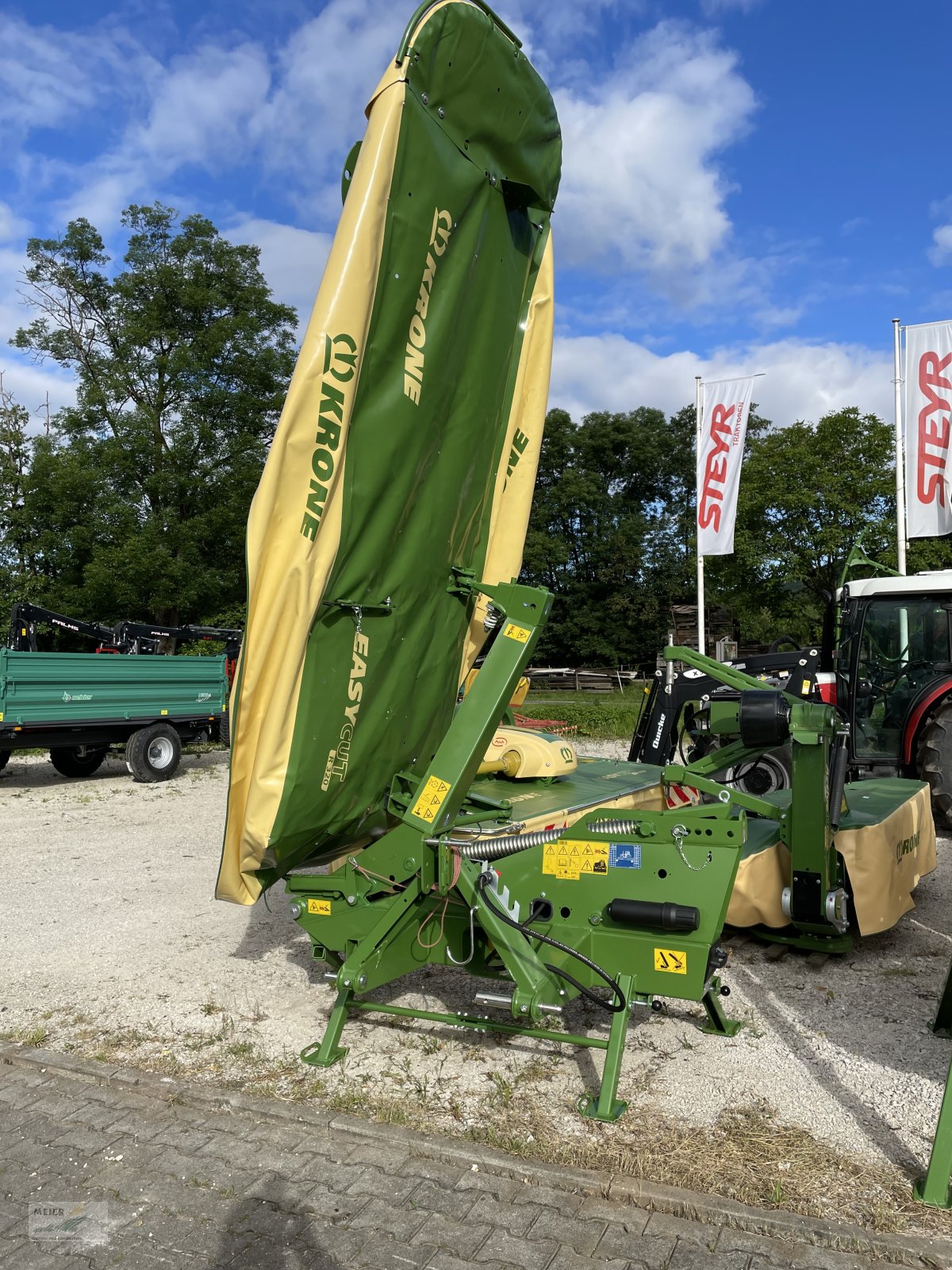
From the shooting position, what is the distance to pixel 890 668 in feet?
28.7

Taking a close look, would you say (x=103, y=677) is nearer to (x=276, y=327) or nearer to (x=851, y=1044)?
(x=851, y=1044)

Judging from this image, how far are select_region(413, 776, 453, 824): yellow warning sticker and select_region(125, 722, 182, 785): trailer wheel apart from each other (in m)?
9.67

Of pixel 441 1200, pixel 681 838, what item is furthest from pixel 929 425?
pixel 441 1200

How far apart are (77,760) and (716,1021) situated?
36.6 feet

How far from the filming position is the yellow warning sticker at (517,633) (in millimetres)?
3791

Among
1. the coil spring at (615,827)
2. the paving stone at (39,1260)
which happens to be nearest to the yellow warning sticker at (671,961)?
the coil spring at (615,827)

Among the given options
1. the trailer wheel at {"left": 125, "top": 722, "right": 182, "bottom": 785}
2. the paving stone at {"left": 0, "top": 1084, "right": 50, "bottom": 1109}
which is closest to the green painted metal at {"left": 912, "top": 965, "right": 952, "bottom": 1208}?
the paving stone at {"left": 0, "top": 1084, "right": 50, "bottom": 1109}

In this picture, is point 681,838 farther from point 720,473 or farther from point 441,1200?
point 720,473

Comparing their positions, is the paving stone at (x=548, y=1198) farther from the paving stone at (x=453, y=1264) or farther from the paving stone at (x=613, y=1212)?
the paving stone at (x=453, y=1264)

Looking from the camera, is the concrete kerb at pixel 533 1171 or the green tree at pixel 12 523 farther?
the green tree at pixel 12 523

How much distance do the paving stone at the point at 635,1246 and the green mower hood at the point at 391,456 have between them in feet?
5.26

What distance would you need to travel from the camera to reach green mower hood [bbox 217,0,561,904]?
3211mm

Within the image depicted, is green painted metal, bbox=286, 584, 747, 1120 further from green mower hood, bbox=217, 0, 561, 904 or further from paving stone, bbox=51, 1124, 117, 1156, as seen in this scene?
paving stone, bbox=51, 1124, 117, 1156

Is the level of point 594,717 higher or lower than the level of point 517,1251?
higher
